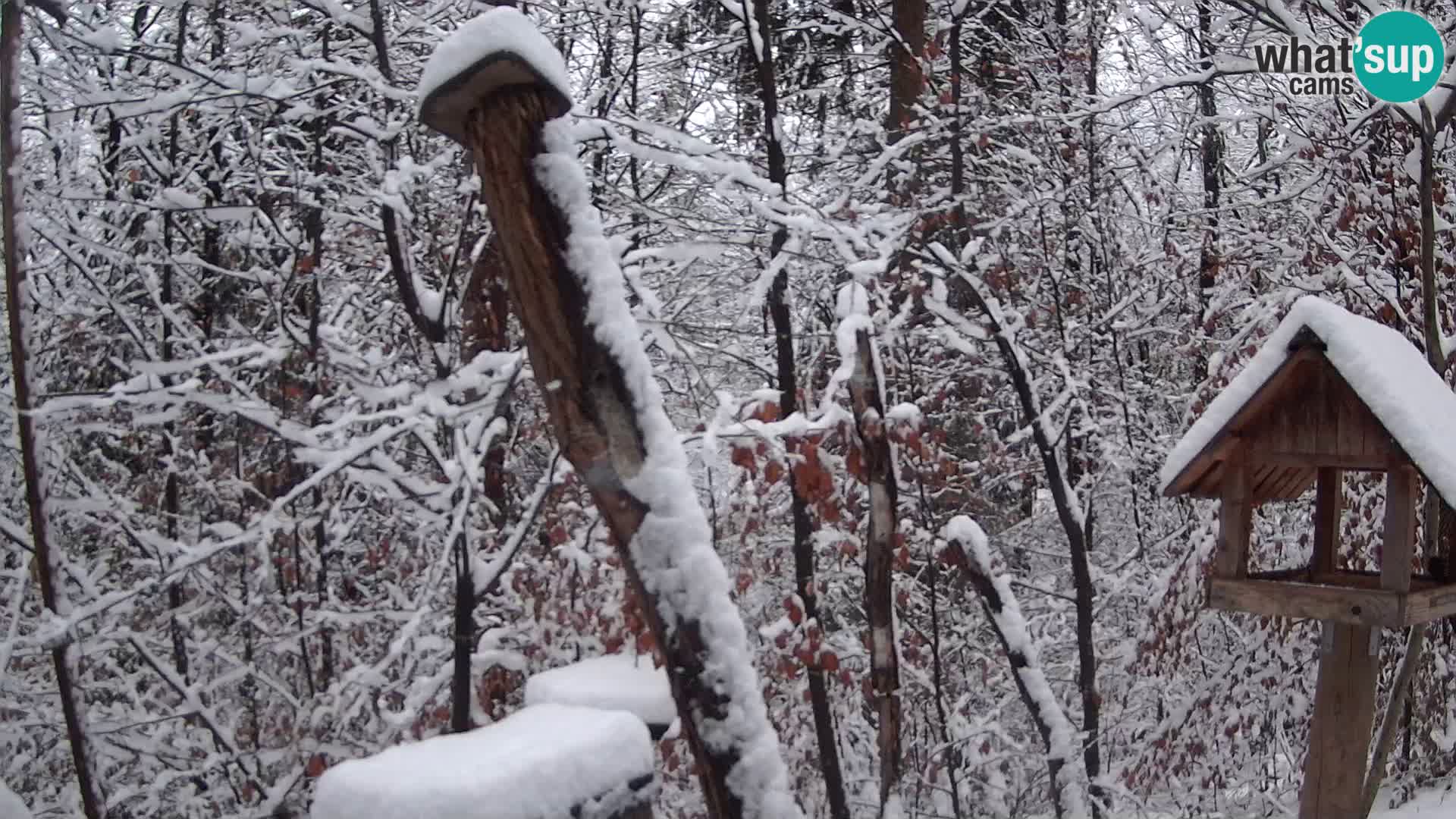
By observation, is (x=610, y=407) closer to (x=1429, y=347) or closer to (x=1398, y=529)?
(x=1398, y=529)

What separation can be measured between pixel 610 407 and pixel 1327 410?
2.18 metres

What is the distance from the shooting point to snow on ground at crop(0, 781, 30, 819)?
14.6 feet

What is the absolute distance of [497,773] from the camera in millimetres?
2277

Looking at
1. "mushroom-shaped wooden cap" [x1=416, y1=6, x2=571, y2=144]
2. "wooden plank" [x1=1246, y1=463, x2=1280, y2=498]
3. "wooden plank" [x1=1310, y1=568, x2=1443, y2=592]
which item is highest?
"mushroom-shaped wooden cap" [x1=416, y1=6, x2=571, y2=144]

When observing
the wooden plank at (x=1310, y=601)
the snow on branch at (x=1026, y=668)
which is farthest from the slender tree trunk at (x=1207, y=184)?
the wooden plank at (x=1310, y=601)

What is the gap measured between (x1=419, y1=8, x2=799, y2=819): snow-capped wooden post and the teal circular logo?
4640 mm

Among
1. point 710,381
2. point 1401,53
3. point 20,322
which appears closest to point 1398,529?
point 1401,53

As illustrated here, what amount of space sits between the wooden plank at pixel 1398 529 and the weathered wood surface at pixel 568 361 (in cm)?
199

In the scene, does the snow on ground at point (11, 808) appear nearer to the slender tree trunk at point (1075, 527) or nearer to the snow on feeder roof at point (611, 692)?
the snow on feeder roof at point (611, 692)

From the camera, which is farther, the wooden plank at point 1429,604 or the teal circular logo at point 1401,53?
the teal circular logo at point 1401,53

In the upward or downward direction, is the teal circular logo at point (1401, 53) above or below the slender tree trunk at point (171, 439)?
above

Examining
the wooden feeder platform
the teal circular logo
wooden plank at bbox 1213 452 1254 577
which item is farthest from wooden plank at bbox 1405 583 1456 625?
the teal circular logo

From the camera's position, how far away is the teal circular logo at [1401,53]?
5715 mm

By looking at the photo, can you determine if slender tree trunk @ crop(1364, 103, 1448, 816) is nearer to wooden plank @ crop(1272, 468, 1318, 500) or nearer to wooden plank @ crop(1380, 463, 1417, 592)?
wooden plank @ crop(1272, 468, 1318, 500)
